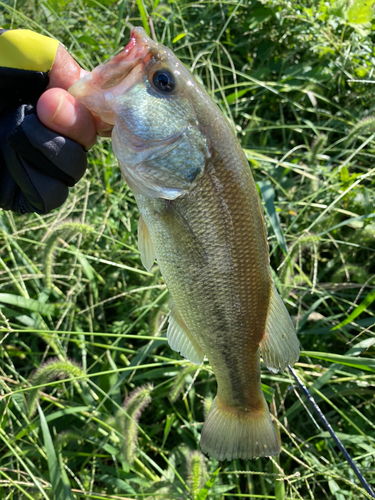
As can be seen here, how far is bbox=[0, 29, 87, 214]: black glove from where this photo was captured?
1.52m

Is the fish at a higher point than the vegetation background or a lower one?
higher

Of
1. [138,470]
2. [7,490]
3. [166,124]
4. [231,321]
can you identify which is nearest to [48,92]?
[166,124]

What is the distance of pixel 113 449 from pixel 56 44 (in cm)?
200

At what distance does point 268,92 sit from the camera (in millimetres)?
3762

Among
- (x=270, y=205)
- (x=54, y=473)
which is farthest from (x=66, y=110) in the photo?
(x=54, y=473)

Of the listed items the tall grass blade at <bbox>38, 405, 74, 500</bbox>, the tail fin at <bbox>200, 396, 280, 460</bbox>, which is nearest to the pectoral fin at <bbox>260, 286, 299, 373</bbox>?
the tail fin at <bbox>200, 396, 280, 460</bbox>

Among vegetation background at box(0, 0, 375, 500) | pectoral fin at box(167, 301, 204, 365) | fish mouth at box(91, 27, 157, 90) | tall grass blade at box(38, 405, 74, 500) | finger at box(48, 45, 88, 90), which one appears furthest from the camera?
vegetation background at box(0, 0, 375, 500)

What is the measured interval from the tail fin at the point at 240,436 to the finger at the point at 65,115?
127cm

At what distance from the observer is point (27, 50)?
59.4 inches

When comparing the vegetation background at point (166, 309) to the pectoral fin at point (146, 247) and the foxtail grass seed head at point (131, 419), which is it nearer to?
the foxtail grass seed head at point (131, 419)

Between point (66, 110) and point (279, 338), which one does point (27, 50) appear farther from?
point (279, 338)

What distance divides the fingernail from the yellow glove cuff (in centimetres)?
20

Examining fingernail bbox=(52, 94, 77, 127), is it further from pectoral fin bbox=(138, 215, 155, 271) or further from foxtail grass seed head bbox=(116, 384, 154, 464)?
foxtail grass seed head bbox=(116, 384, 154, 464)

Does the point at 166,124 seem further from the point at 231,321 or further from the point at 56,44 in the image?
the point at 231,321
